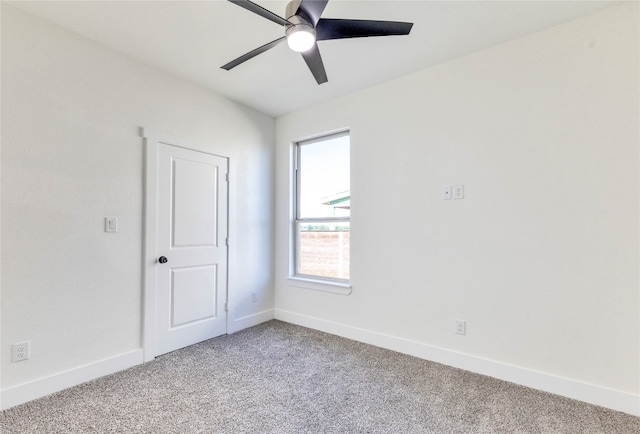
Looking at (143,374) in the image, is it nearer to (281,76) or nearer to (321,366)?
(321,366)

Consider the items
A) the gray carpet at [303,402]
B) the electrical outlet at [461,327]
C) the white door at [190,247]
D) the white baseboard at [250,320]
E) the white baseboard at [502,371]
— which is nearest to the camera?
the gray carpet at [303,402]

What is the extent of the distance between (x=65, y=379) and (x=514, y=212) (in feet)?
11.8

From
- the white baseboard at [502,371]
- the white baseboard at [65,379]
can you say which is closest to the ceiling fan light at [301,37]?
the white baseboard at [502,371]

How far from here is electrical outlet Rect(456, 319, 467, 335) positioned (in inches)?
104

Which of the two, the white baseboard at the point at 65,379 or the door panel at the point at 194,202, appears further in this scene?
the door panel at the point at 194,202

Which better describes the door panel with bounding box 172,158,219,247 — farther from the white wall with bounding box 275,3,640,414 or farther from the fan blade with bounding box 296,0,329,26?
the fan blade with bounding box 296,0,329,26

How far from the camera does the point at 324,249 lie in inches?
149

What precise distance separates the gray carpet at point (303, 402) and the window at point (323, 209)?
3.82ft

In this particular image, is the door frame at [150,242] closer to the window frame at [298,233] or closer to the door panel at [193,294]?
the door panel at [193,294]

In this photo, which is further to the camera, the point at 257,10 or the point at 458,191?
the point at 458,191

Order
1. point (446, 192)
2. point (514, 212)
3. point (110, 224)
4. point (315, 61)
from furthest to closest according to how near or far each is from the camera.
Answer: point (446, 192) < point (110, 224) < point (514, 212) < point (315, 61)

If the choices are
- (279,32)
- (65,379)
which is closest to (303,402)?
(65,379)

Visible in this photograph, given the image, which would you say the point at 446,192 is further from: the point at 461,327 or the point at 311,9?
the point at 311,9

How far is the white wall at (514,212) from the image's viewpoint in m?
2.09
